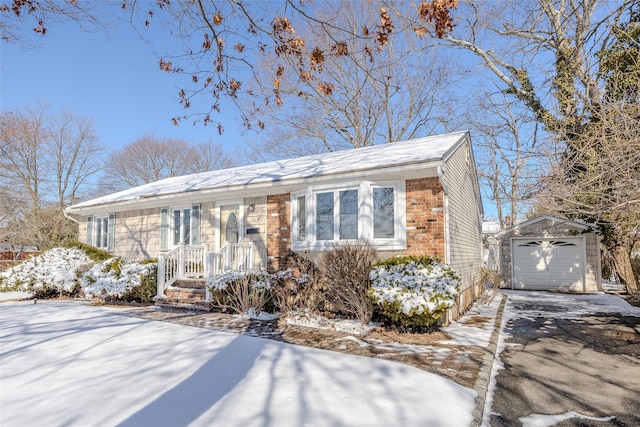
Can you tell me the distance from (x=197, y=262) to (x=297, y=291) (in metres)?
4.46

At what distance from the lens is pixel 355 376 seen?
4.49 metres

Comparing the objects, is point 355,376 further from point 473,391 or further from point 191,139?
point 191,139

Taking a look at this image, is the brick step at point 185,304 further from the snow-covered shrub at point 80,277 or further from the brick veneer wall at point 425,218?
the brick veneer wall at point 425,218

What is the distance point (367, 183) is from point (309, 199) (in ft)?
5.22

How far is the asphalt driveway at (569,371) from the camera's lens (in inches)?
154

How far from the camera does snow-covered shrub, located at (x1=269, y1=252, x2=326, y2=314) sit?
27.5 feet

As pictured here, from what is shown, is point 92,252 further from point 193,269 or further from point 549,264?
point 549,264

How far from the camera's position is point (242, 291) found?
347 inches

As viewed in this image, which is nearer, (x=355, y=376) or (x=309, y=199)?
(x=355, y=376)

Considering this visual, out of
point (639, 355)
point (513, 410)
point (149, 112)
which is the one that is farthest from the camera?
point (149, 112)

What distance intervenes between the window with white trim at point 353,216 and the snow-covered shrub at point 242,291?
1.47m

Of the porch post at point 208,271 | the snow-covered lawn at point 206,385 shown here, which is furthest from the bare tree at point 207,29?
the porch post at point 208,271

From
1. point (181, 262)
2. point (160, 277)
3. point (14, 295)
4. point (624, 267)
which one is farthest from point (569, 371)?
point (14, 295)

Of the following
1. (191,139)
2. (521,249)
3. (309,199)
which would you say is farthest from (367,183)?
(191,139)
